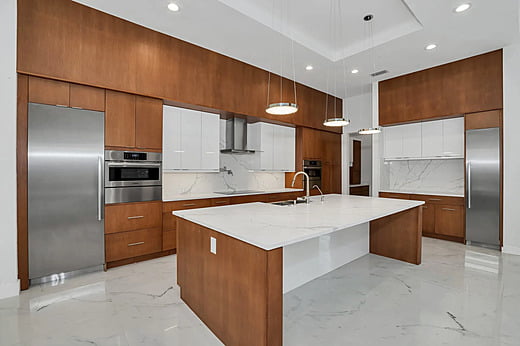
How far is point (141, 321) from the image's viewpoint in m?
2.01

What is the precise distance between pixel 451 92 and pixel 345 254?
10.9 ft

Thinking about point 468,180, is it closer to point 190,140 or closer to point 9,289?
point 190,140

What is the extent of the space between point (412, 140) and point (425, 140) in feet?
0.70

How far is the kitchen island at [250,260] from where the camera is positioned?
1432 mm

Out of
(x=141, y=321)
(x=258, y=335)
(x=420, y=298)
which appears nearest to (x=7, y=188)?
(x=141, y=321)

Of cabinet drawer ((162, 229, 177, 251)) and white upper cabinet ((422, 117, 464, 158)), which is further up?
white upper cabinet ((422, 117, 464, 158))

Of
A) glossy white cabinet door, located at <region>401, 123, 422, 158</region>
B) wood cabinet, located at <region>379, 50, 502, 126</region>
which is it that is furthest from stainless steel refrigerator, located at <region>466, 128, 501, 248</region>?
glossy white cabinet door, located at <region>401, 123, 422, 158</region>

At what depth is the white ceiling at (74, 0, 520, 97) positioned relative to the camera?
9.56 feet

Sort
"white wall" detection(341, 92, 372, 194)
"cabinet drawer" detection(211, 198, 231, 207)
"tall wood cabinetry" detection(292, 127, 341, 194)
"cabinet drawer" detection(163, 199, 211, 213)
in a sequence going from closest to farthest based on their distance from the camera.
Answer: "cabinet drawer" detection(163, 199, 211, 213)
"cabinet drawer" detection(211, 198, 231, 207)
"tall wood cabinetry" detection(292, 127, 341, 194)
"white wall" detection(341, 92, 372, 194)

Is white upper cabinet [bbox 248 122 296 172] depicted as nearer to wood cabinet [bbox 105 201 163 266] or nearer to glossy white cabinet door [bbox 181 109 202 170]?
glossy white cabinet door [bbox 181 109 202 170]

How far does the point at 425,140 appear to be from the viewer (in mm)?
4742

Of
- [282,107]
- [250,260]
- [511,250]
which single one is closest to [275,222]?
[250,260]

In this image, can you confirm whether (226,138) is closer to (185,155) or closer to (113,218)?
(185,155)

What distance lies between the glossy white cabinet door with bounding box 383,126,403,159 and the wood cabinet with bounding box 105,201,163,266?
4383mm
